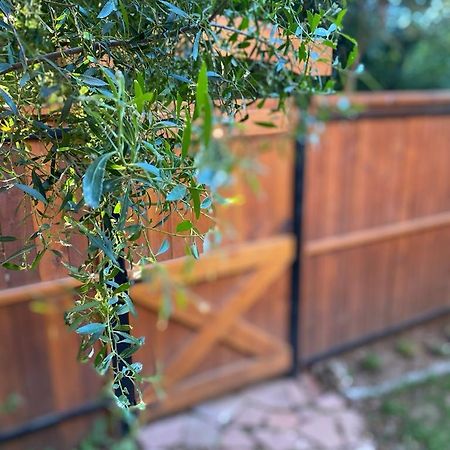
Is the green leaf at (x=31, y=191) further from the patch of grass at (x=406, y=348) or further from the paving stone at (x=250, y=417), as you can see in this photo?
the patch of grass at (x=406, y=348)

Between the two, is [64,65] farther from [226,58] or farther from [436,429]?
[436,429]

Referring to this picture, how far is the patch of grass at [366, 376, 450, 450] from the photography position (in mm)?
2418

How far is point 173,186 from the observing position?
0.61m

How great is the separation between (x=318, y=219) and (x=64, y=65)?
7.45 feet

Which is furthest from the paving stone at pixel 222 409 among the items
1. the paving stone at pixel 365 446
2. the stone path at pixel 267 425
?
the paving stone at pixel 365 446

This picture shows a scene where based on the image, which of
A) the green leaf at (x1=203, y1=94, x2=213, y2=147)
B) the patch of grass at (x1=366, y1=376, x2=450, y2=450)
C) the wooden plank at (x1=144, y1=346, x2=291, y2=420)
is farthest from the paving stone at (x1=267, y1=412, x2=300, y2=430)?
the green leaf at (x1=203, y1=94, x2=213, y2=147)

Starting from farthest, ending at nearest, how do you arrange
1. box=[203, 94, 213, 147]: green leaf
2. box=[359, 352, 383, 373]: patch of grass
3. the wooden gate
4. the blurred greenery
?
the blurred greenery < box=[359, 352, 383, 373]: patch of grass < the wooden gate < box=[203, 94, 213, 147]: green leaf

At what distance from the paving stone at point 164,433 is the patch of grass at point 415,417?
1.05 metres

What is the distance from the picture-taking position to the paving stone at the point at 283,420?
2549 millimetres

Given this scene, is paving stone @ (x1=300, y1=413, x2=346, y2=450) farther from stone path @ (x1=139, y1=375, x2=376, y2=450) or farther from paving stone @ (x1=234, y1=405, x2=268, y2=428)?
paving stone @ (x1=234, y1=405, x2=268, y2=428)

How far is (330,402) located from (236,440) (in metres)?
0.64

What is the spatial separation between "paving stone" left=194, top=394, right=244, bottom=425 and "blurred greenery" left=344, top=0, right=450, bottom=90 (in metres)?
2.25

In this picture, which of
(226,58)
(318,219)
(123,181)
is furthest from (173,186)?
(318,219)

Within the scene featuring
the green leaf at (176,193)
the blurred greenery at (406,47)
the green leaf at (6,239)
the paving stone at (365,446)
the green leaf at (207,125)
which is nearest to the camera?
the green leaf at (207,125)
